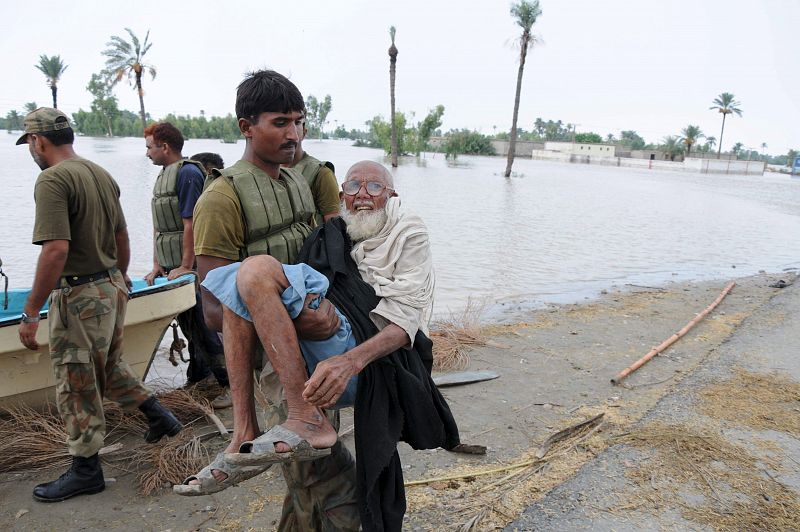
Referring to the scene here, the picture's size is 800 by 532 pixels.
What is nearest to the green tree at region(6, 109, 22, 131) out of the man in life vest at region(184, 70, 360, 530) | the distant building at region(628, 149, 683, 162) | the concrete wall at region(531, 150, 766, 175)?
the concrete wall at region(531, 150, 766, 175)

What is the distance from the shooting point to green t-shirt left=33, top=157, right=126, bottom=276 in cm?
300

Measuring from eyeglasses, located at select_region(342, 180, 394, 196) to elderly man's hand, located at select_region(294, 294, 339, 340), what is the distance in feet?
1.74

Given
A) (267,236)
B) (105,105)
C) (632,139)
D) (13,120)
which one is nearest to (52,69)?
(105,105)

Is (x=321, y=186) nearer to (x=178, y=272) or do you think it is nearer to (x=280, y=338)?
(x=280, y=338)

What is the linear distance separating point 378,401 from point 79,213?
2156 mm

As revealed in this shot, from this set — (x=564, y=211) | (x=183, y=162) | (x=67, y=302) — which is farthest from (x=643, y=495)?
(x=564, y=211)

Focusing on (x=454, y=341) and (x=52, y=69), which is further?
(x=52, y=69)

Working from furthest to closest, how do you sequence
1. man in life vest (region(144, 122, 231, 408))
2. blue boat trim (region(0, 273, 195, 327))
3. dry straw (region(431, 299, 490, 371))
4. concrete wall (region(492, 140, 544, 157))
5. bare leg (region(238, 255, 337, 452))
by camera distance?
concrete wall (region(492, 140, 544, 157)), dry straw (region(431, 299, 490, 371)), man in life vest (region(144, 122, 231, 408)), blue boat trim (region(0, 273, 195, 327)), bare leg (region(238, 255, 337, 452))

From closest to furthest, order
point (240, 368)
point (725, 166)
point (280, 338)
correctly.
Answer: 1. point (280, 338)
2. point (240, 368)
3. point (725, 166)

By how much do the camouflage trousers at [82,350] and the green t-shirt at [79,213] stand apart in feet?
0.44

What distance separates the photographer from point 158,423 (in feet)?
12.7

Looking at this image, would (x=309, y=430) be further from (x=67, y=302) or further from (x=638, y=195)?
(x=638, y=195)

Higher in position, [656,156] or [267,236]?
[656,156]

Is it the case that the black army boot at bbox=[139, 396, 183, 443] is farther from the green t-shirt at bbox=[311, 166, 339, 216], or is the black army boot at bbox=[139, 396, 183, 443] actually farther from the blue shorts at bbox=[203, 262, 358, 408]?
the blue shorts at bbox=[203, 262, 358, 408]
